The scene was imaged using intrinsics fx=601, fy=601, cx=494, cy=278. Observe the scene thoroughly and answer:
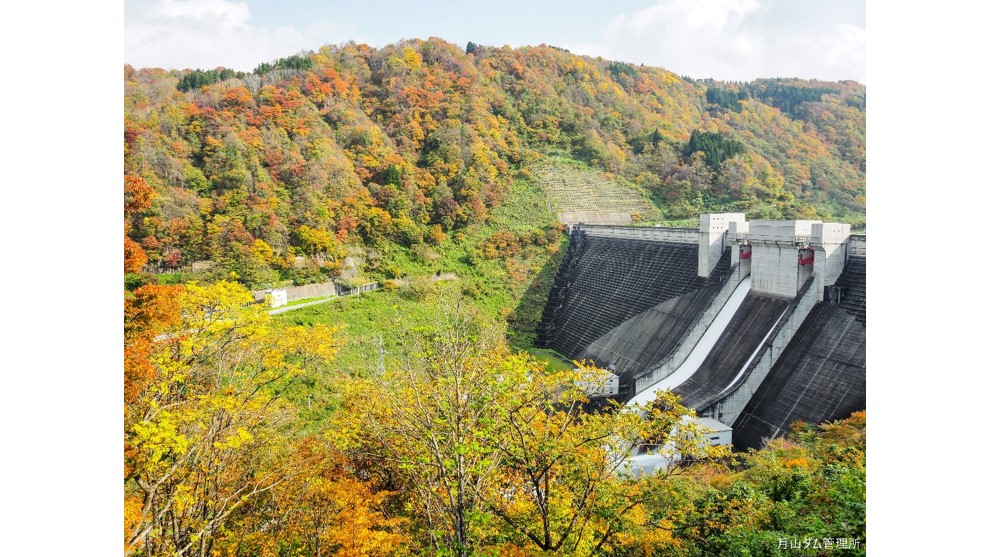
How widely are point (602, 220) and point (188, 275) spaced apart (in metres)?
19.1

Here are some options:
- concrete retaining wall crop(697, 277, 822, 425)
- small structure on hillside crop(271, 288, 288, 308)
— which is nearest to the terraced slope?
small structure on hillside crop(271, 288, 288, 308)

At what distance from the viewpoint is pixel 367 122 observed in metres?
29.8

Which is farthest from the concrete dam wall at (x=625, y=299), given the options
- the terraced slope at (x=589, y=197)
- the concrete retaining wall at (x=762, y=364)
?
the terraced slope at (x=589, y=197)

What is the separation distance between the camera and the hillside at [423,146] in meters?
21.5

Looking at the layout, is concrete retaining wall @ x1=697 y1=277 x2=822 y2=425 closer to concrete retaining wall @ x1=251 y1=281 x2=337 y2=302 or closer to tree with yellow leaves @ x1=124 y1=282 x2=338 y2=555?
tree with yellow leaves @ x1=124 y1=282 x2=338 y2=555

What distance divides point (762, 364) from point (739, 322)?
2.24 metres

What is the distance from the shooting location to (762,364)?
44.7 ft

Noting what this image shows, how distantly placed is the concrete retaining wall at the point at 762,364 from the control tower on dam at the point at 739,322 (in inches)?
0.9

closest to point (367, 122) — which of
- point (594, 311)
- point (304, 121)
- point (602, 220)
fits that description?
point (304, 121)

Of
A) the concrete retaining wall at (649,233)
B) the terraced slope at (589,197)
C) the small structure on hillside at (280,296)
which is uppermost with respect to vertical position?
the terraced slope at (589,197)

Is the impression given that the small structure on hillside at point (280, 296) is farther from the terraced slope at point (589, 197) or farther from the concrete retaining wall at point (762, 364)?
the terraced slope at point (589, 197)

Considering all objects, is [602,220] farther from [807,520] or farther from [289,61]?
[807,520]

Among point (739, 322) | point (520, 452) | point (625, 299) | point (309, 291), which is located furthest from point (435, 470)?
point (309, 291)

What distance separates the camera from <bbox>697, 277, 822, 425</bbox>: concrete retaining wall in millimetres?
13406
